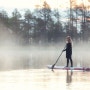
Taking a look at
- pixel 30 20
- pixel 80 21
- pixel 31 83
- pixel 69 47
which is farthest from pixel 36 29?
pixel 31 83

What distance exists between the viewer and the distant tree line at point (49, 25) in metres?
95.3

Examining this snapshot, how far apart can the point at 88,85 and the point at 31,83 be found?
2319mm

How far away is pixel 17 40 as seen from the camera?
105 metres

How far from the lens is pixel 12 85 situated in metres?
17.9

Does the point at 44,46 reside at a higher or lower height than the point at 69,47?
lower

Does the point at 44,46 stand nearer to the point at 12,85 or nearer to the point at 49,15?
the point at 49,15

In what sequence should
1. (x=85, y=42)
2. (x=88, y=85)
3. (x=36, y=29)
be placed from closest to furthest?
(x=88, y=85) < (x=85, y=42) < (x=36, y=29)

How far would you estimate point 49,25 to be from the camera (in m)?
98.0

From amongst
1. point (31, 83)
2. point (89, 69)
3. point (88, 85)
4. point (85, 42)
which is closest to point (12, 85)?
point (31, 83)

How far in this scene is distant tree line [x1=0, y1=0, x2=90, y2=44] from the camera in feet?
313

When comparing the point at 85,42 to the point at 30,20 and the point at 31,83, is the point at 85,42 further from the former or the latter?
the point at 31,83

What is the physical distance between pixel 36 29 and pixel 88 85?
8270 cm

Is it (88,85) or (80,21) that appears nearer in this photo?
(88,85)

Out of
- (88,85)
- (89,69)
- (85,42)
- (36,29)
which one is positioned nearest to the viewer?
(88,85)
